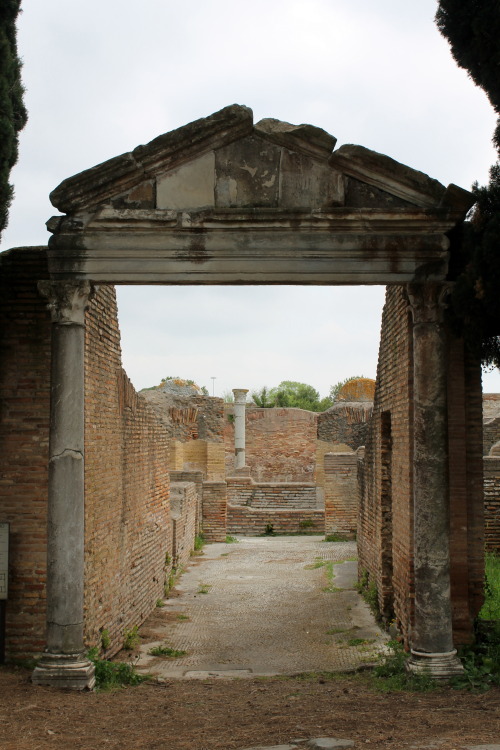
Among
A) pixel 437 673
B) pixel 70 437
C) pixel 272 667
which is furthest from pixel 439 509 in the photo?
pixel 70 437

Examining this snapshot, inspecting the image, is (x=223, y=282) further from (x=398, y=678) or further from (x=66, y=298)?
(x=398, y=678)

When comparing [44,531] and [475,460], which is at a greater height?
[475,460]

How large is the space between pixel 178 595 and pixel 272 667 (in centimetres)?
443

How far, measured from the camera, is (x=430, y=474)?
6633mm

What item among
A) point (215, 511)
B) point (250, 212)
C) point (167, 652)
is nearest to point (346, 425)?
point (215, 511)

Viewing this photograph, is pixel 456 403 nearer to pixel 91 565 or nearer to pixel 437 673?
pixel 437 673

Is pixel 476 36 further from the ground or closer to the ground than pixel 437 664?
further from the ground

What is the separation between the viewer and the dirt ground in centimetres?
488

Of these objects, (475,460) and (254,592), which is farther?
(254,592)

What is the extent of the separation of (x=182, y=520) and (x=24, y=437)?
820 cm

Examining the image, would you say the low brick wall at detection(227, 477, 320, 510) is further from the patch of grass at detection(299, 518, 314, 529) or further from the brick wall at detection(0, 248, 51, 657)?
the brick wall at detection(0, 248, 51, 657)

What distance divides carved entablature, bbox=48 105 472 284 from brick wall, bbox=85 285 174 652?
1.10m

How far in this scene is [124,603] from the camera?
8.74 m

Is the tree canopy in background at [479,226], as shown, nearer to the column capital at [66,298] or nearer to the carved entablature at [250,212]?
the carved entablature at [250,212]
